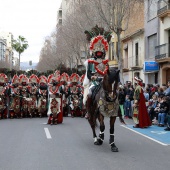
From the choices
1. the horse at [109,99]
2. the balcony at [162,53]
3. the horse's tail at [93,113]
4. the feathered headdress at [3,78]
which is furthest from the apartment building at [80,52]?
the horse at [109,99]

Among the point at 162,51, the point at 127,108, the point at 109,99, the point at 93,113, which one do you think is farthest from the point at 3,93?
the point at 162,51

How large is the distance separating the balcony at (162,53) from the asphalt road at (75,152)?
1706 cm

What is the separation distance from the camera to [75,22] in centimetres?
3631

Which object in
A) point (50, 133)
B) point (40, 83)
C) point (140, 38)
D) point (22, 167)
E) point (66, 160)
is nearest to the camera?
point (22, 167)

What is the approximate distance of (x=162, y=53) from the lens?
1161 inches

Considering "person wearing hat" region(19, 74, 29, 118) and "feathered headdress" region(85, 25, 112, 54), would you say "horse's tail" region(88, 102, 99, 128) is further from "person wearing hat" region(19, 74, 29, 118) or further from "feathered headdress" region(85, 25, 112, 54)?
"person wearing hat" region(19, 74, 29, 118)

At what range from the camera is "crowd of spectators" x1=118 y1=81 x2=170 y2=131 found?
14.3 m

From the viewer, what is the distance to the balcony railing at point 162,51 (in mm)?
28609

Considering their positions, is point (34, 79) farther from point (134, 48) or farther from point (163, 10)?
point (134, 48)

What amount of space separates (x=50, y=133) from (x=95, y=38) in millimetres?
3826

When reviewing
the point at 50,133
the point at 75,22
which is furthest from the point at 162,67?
the point at 50,133

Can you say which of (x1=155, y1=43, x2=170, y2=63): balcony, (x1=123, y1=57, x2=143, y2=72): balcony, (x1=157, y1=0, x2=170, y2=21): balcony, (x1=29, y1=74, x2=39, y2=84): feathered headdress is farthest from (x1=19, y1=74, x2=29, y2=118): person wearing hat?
(x1=123, y1=57, x2=143, y2=72): balcony

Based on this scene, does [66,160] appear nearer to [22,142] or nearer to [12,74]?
A: [22,142]

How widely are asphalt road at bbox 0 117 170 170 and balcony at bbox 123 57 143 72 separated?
2403 centimetres
